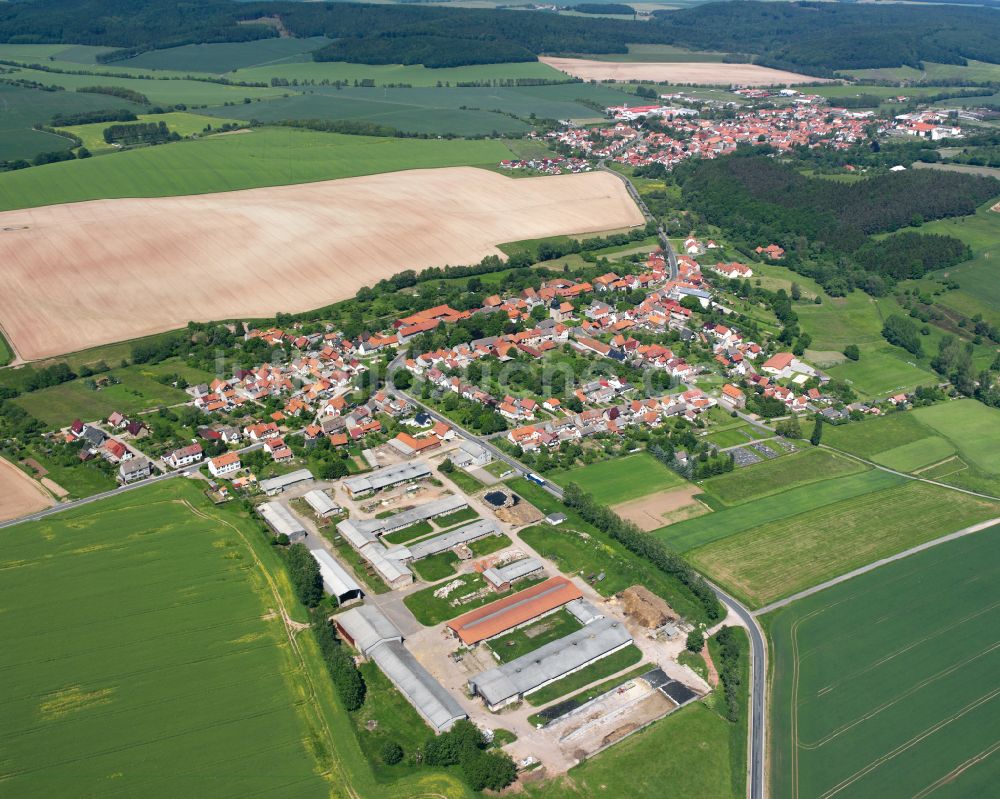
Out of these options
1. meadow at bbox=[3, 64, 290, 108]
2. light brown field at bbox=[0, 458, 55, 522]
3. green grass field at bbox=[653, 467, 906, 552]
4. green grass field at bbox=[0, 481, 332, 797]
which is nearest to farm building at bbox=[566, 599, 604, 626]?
green grass field at bbox=[653, 467, 906, 552]

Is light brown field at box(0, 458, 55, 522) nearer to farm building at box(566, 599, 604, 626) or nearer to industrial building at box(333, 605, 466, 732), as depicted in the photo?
industrial building at box(333, 605, 466, 732)

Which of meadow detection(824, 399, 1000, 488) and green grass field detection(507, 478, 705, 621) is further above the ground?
green grass field detection(507, 478, 705, 621)

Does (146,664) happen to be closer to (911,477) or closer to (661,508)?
(661,508)

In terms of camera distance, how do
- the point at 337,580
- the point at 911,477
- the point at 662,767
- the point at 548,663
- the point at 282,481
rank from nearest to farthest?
the point at 662,767
the point at 548,663
the point at 337,580
the point at 282,481
the point at 911,477

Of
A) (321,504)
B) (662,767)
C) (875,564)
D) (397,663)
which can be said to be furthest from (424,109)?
(662,767)

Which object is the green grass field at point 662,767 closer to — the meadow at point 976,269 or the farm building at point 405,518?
the farm building at point 405,518

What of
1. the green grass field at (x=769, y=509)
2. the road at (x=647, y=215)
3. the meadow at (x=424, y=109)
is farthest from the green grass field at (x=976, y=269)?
the meadow at (x=424, y=109)

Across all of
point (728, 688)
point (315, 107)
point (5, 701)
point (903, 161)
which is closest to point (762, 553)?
point (728, 688)
